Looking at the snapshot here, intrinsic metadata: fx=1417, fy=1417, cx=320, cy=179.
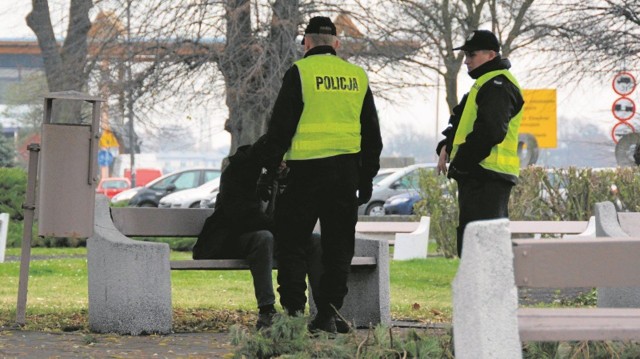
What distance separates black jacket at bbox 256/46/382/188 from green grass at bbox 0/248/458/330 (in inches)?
77.7

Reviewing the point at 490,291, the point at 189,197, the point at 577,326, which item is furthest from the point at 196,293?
the point at 189,197

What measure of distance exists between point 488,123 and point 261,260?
5.97 ft

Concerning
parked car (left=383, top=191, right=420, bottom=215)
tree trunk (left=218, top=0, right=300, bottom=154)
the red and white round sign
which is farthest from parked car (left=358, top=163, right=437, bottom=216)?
tree trunk (left=218, top=0, right=300, bottom=154)

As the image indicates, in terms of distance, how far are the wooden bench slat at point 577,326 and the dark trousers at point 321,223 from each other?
3.16 meters

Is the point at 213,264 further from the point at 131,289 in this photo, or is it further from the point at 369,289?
the point at 369,289

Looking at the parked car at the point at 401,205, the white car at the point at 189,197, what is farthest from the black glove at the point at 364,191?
the white car at the point at 189,197

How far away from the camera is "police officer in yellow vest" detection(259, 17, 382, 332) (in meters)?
7.90

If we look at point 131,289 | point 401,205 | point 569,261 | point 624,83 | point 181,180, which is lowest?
point 131,289

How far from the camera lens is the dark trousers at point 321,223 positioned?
791 centimetres

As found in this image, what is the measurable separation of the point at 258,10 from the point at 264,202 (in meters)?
10.6

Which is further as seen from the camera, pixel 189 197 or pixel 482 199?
pixel 189 197

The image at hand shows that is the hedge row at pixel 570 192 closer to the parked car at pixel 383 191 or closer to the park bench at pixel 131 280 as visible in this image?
the park bench at pixel 131 280

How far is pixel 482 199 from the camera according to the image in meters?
7.68

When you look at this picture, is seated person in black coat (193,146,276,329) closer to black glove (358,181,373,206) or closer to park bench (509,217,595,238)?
black glove (358,181,373,206)
